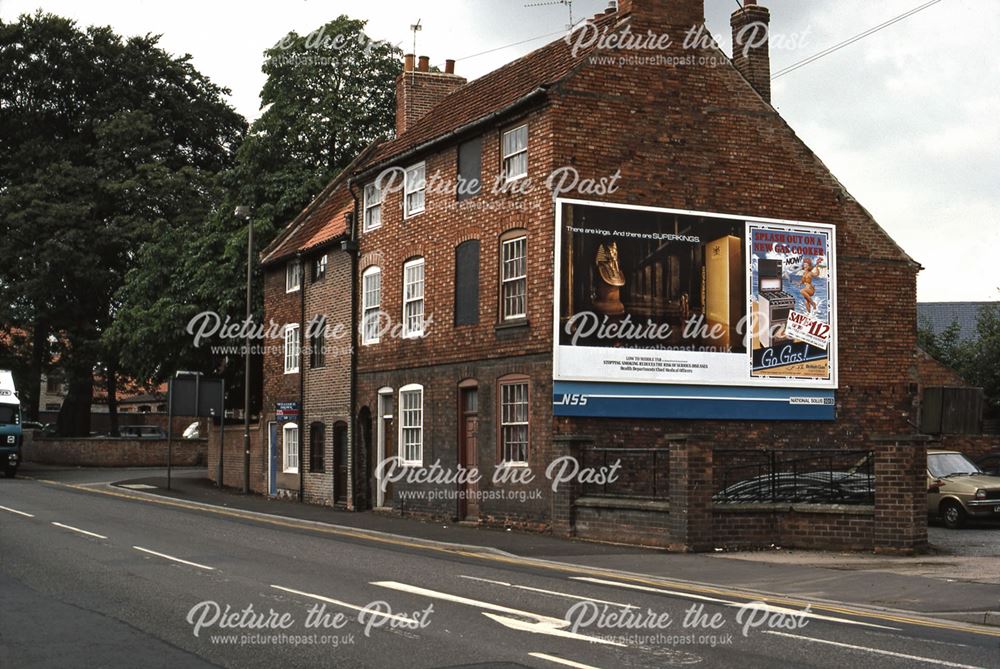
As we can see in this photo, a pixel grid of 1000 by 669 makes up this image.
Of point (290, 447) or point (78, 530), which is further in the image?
Result: point (290, 447)

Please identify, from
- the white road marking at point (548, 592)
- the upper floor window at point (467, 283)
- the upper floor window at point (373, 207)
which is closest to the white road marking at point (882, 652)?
the white road marking at point (548, 592)

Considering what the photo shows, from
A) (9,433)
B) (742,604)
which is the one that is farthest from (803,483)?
(9,433)

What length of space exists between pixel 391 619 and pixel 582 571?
19.7 ft

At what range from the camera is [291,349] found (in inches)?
1479

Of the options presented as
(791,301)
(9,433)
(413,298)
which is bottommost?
(9,433)

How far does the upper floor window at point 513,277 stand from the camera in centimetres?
2555

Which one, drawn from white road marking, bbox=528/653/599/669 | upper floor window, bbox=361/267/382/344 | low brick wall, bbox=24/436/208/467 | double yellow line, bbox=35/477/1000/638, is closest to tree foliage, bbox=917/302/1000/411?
upper floor window, bbox=361/267/382/344

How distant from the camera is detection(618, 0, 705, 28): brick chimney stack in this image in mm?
26062

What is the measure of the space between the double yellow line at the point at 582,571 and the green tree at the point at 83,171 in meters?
21.3

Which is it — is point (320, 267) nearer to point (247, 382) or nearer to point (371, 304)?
point (371, 304)

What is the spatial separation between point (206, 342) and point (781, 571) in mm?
30309

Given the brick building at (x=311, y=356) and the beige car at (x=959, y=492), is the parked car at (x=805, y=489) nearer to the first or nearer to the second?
the beige car at (x=959, y=492)

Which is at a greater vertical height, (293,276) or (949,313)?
(949,313)

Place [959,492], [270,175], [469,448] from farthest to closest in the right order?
1. [270,175]
2. [469,448]
3. [959,492]
